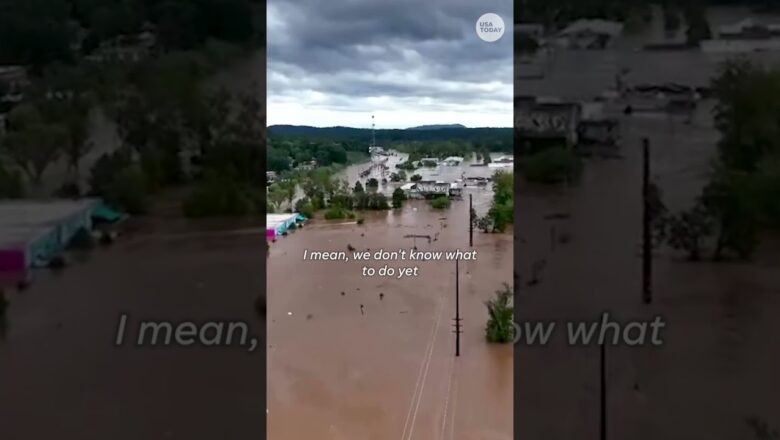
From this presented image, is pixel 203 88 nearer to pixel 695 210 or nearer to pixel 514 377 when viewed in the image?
pixel 514 377

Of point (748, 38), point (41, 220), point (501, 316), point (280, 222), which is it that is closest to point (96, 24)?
point (41, 220)

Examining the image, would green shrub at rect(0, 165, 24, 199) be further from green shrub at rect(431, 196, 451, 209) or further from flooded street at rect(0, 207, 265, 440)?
green shrub at rect(431, 196, 451, 209)

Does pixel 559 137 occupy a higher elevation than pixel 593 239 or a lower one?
higher

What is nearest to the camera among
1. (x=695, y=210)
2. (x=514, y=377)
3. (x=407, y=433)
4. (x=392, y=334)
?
(x=695, y=210)

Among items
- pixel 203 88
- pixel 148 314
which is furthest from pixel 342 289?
pixel 203 88

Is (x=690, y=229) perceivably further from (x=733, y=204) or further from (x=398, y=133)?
(x=398, y=133)

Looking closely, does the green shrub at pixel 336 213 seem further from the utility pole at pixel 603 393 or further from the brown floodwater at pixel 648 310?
the utility pole at pixel 603 393
